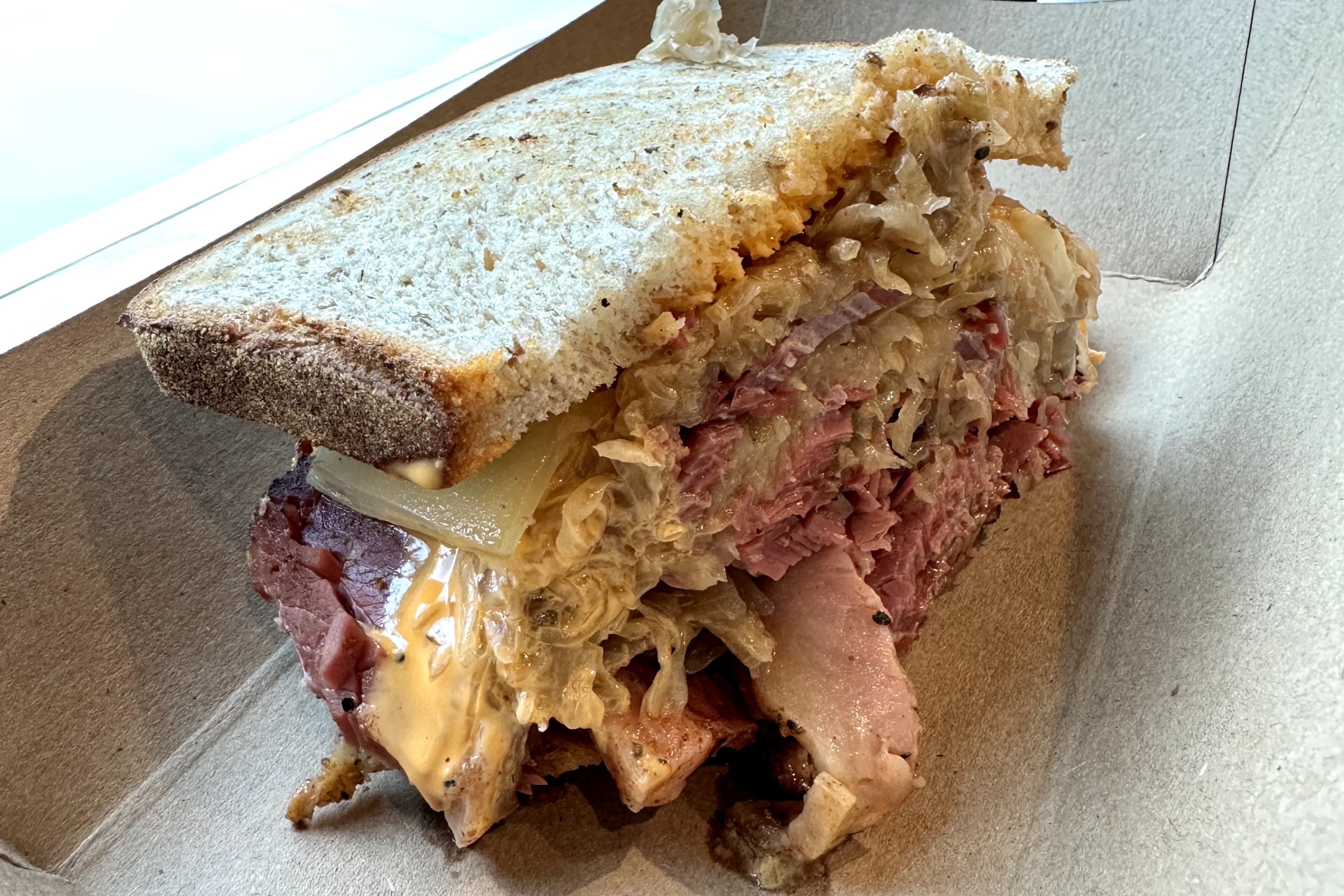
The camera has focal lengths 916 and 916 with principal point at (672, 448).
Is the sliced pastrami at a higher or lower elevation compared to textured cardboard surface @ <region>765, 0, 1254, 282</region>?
lower

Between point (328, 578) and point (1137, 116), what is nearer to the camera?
point (328, 578)

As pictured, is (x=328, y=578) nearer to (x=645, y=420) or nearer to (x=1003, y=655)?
(x=645, y=420)

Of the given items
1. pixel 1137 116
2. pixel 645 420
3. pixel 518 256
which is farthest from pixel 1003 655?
pixel 1137 116

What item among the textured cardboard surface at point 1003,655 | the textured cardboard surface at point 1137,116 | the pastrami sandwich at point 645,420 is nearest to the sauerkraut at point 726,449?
the pastrami sandwich at point 645,420

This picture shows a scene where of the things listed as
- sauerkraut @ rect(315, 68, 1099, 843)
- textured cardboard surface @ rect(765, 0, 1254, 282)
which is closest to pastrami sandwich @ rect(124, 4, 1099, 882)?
sauerkraut @ rect(315, 68, 1099, 843)

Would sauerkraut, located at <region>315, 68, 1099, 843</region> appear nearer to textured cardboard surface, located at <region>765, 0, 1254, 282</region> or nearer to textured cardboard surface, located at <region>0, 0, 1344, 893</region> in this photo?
textured cardboard surface, located at <region>0, 0, 1344, 893</region>

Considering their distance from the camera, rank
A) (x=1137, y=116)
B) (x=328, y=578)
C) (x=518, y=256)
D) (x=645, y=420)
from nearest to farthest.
Answer: 1. (x=645, y=420)
2. (x=518, y=256)
3. (x=328, y=578)
4. (x=1137, y=116)
